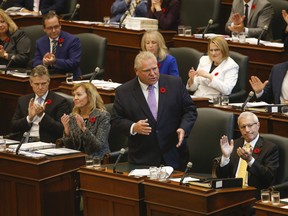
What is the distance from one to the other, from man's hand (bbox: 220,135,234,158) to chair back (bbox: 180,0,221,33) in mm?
3975

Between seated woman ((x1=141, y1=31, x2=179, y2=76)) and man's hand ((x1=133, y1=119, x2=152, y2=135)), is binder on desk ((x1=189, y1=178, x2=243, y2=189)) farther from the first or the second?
seated woman ((x1=141, y1=31, x2=179, y2=76))

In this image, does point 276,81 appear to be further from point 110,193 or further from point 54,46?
point 54,46

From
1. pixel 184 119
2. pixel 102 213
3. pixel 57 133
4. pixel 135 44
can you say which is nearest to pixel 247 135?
pixel 184 119

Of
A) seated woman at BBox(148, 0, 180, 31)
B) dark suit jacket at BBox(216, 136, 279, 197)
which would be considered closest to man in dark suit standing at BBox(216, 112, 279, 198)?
dark suit jacket at BBox(216, 136, 279, 197)

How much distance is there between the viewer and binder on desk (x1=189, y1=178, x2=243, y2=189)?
662 centimetres

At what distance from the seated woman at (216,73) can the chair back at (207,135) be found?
4.07ft

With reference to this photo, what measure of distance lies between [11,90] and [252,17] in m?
2.57

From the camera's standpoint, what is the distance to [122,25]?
10914 mm

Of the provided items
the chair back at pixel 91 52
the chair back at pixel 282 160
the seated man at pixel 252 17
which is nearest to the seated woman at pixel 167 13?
the seated man at pixel 252 17

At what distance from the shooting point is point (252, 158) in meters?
7.03

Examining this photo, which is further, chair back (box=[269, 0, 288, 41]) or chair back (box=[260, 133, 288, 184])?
chair back (box=[269, 0, 288, 41])

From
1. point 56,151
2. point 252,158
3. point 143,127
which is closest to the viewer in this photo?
point 252,158

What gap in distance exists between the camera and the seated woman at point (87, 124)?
7973 millimetres

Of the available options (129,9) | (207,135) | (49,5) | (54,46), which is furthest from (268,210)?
(49,5)
